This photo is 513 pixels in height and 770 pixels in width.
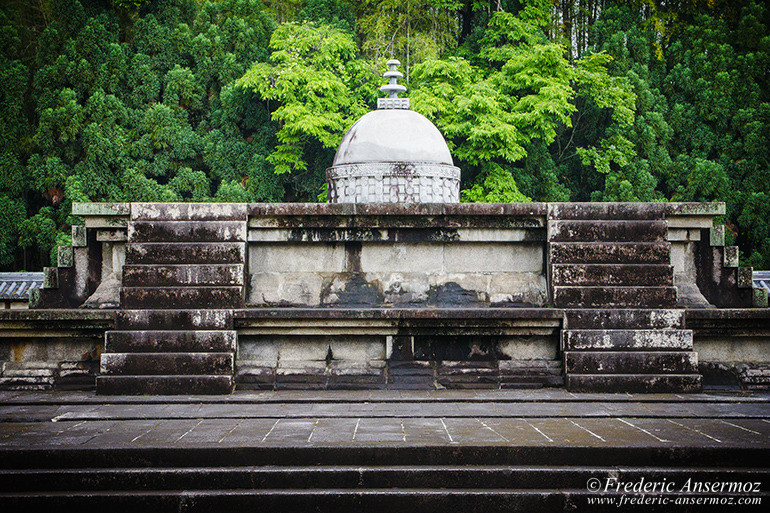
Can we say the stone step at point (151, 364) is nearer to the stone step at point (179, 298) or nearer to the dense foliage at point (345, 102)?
the stone step at point (179, 298)

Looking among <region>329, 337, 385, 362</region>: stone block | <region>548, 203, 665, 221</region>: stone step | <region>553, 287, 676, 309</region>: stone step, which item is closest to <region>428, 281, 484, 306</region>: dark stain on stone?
<region>329, 337, 385, 362</region>: stone block

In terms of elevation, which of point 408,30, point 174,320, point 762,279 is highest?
point 408,30

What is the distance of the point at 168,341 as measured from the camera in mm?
5480

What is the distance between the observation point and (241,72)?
19.3 metres

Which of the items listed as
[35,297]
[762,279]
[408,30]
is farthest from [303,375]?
[408,30]

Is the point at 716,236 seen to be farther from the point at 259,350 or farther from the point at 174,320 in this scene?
the point at 174,320

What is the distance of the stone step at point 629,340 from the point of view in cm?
548

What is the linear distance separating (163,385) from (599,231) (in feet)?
13.6

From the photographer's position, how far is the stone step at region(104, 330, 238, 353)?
5.46 metres

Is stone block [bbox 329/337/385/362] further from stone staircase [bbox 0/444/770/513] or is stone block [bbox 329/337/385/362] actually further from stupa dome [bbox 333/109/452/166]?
stupa dome [bbox 333/109/452/166]

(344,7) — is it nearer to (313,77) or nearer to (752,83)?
(313,77)

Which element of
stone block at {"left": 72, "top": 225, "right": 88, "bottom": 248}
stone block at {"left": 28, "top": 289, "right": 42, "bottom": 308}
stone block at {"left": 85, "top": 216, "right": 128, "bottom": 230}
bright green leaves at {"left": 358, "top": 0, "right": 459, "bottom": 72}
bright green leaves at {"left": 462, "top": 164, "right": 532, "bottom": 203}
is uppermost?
bright green leaves at {"left": 358, "top": 0, "right": 459, "bottom": 72}

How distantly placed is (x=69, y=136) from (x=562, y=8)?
16435mm

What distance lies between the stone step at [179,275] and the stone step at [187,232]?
0.29m
